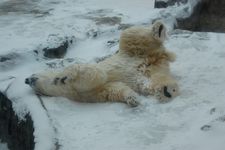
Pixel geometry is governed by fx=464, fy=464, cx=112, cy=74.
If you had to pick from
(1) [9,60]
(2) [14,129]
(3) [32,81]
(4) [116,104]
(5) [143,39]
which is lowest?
(2) [14,129]

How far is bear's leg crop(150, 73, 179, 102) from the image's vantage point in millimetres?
3211

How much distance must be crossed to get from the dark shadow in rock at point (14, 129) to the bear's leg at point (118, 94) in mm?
535

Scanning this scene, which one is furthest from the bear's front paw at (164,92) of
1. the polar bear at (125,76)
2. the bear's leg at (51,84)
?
the bear's leg at (51,84)

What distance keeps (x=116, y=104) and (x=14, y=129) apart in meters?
0.81

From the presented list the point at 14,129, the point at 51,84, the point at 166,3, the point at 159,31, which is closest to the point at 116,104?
the point at 51,84

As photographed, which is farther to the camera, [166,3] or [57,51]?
[166,3]

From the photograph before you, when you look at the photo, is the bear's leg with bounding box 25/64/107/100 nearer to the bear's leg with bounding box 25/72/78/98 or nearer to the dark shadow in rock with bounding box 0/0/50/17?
the bear's leg with bounding box 25/72/78/98

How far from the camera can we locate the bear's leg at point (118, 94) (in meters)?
3.17

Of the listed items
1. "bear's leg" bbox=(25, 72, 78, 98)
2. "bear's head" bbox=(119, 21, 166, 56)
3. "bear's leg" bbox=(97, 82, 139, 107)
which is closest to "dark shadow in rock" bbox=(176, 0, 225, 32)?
"bear's head" bbox=(119, 21, 166, 56)

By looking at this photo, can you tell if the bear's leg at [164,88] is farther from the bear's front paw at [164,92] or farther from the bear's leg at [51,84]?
the bear's leg at [51,84]

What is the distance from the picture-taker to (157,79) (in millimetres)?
3285

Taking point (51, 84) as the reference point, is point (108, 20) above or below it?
below

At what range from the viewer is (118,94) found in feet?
10.5

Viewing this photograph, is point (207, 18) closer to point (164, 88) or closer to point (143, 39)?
point (143, 39)
